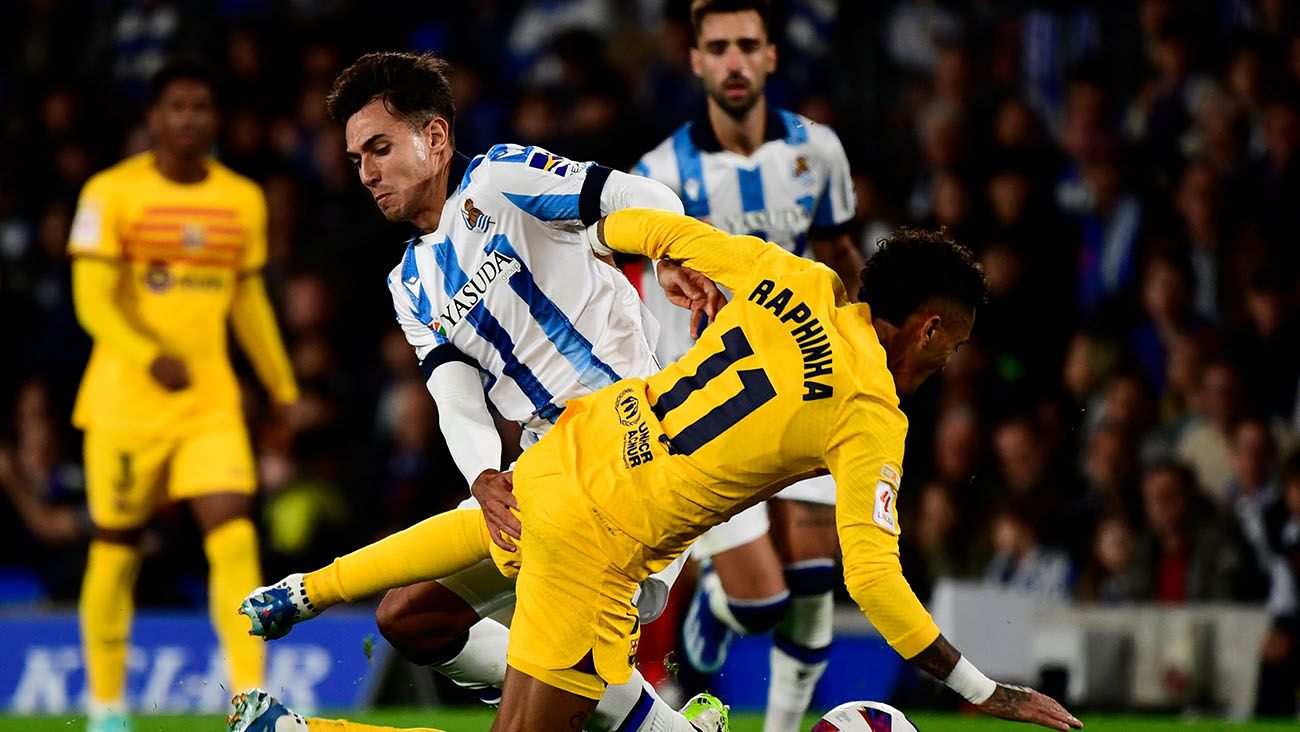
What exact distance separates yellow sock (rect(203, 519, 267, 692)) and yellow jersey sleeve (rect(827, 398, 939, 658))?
138 inches

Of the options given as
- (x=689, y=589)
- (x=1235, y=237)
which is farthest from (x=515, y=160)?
(x=1235, y=237)

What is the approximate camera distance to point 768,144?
649cm

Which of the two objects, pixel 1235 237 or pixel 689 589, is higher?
pixel 1235 237

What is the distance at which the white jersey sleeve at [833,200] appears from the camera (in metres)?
6.38

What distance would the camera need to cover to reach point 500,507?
457 cm

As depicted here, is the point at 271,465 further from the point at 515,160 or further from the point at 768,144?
the point at 515,160

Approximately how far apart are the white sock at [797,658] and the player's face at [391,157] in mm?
2045

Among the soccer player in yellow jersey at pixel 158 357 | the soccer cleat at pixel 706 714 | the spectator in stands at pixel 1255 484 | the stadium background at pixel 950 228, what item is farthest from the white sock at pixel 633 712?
the spectator in stands at pixel 1255 484

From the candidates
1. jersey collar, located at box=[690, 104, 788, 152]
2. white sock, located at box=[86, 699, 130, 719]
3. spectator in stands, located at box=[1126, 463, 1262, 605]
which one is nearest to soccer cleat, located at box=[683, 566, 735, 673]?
jersey collar, located at box=[690, 104, 788, 152]

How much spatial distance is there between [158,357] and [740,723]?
260 cm

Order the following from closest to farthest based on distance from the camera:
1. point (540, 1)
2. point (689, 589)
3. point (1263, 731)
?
point (1263, 731)
point (689, 589)
point (540, 1)

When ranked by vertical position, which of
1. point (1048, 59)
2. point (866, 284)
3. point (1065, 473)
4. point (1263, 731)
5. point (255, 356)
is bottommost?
point (1263, 731)

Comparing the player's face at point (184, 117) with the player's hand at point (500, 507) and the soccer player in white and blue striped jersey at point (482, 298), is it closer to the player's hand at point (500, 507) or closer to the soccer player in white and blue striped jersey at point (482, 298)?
the soccer player in white and blue striped jersey at point (482, 298)

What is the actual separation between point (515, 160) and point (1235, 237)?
5.27m
